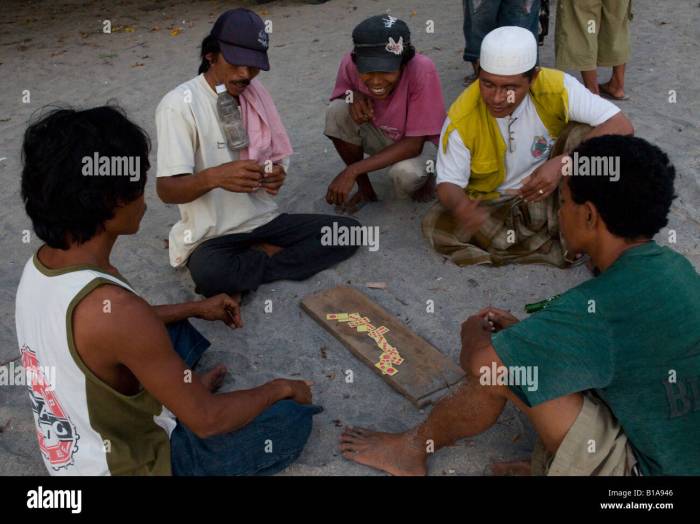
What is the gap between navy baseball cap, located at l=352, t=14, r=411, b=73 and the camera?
351 centimetres

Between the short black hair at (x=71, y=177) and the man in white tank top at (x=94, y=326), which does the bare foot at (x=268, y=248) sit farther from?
the short black hair at (x=71, y=177)

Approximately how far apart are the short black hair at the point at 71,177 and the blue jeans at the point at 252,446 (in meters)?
0.75

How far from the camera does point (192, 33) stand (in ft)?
24.5

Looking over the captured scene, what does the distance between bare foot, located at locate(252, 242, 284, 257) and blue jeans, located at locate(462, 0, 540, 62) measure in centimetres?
238

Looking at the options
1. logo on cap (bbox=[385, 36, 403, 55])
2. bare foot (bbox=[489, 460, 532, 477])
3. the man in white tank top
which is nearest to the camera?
the man in white tank top

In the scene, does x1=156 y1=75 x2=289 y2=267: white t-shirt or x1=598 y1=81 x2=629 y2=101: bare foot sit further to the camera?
x1=598 y1=81 x2=629 y2=101: bare foot

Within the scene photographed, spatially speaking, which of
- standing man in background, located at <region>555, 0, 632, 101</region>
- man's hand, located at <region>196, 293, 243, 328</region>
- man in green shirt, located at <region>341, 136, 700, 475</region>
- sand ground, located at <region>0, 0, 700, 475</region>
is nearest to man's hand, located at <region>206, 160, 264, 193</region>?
man's hand, located at <region>196, 293, 243, 328</region>

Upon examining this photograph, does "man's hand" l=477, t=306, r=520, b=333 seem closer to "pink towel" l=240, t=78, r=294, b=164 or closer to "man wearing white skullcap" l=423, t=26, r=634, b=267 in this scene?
"man wearing white skullcap" l=423, t=26, r=634, b=267

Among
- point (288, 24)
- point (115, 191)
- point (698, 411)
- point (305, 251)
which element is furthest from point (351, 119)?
point (288, 24)

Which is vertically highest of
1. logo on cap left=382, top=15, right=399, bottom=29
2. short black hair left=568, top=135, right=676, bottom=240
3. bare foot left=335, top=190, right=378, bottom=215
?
logo on cap left=382, top=15, right=399, bottom=29

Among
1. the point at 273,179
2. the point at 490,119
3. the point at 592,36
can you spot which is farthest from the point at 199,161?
the point at 592,36

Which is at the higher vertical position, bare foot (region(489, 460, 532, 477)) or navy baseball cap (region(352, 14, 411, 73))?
navy baseball cap (region(352, 14, 411, 73))

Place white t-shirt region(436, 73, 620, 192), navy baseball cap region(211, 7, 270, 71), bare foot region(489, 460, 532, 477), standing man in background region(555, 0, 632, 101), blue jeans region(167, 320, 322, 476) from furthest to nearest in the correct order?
standing man in background region(555, 0, 632, 101) < white t-shirt region(436, 73, 620, 192) < navy baseball cap region(211, 7, 270, 71) < bare foot region(489, 460, 532, 477) < blue jeans region(167, 320, 322, 476)

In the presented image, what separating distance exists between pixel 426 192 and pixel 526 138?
0.83 metres
